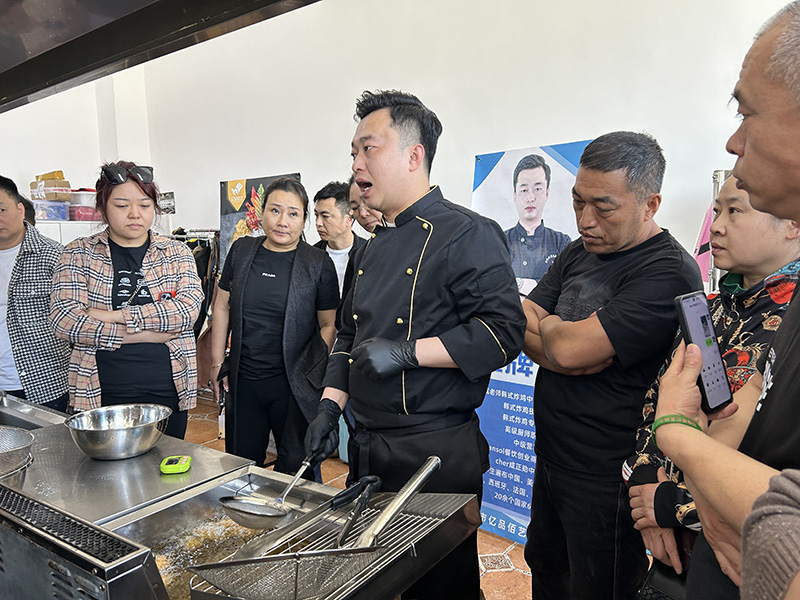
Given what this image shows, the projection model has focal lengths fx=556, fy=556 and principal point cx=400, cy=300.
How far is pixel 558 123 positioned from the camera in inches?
119

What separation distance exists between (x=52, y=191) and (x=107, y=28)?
4.43 metres

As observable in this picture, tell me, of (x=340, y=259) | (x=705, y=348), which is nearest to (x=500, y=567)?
(x=340, y=259)

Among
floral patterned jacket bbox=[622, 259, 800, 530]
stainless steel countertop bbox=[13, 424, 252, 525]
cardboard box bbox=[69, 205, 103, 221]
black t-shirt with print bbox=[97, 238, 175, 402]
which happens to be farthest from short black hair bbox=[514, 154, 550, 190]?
cardboard box bbox=[69, 205, 103, 221]

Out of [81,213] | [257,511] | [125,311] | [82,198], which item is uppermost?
[82,198]

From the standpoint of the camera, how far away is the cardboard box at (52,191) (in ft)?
16.3

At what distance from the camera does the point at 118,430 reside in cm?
150

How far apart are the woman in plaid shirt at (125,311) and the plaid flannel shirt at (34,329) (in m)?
0.42

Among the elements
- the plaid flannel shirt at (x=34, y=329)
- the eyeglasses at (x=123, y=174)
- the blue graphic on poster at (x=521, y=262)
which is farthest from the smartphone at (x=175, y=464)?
the blue graphic on poster at (x=521, y=262)

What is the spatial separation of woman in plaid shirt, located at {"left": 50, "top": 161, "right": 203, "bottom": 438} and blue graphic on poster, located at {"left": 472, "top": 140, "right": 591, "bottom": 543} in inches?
62.7

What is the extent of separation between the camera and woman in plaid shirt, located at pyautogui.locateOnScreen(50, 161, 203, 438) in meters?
2.32

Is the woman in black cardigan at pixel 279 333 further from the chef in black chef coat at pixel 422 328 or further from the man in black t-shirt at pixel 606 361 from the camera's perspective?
the man in black t-shirt at pixel 606 361

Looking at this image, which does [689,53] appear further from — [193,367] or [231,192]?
[231,192]

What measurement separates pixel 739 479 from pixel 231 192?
501 cm

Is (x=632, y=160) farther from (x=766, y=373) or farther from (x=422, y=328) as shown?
(x=766, y=373)
